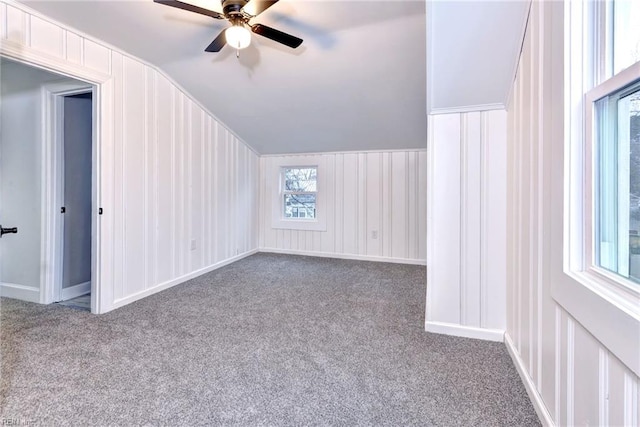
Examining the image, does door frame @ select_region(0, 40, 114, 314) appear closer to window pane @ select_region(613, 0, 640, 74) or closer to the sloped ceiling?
the sloped ceiling

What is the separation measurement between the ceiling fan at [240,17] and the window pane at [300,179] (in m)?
2.97

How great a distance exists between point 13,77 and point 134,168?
5.23 feet

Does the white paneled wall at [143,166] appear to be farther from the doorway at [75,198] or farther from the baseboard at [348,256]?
the baseboard at [348,256]

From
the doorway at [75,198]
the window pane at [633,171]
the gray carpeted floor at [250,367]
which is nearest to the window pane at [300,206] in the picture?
the gray carpeted floor at [250,367]

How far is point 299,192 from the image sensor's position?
510cm

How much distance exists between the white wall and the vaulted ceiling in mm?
1072

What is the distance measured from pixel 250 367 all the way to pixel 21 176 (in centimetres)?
306

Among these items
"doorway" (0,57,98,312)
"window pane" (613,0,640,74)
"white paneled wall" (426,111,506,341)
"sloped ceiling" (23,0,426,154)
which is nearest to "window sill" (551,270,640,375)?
"window pane" (613,0,640,74)

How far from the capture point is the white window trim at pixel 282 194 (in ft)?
16.1

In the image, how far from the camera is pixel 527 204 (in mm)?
1583

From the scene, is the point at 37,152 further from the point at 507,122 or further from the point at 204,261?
the point at 507,122

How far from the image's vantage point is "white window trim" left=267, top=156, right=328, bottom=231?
16.1ft

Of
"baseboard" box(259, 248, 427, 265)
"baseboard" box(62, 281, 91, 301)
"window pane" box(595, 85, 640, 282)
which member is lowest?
"baseboard" box(62, 281, 91, 301)

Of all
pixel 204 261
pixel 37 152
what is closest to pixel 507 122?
pixel 204 261
